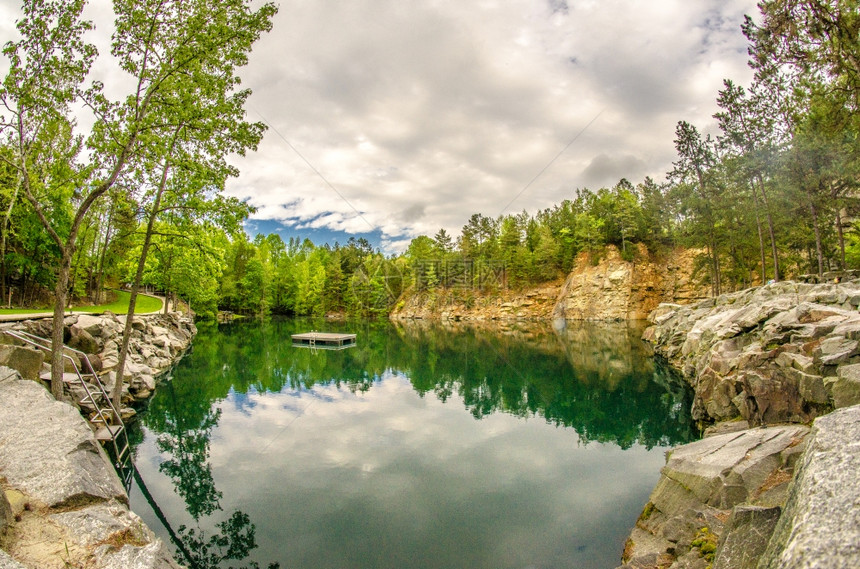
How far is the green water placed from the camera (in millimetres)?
8703

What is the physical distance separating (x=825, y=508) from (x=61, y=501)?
8467mm

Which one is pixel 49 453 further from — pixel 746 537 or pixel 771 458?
pixel 771 458

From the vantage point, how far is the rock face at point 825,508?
9.20ft

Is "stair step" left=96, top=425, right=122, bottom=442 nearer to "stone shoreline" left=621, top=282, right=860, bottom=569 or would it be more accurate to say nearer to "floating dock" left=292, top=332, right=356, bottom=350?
"stone shoreline" left=621, top=282, right=860, bottom=569

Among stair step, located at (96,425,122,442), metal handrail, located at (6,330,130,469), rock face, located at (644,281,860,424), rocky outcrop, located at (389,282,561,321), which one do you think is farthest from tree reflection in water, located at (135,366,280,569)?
rocky outcrop, located at (389,282,561,321)

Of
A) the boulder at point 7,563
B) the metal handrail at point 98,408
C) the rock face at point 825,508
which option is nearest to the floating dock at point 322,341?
the metal handrail at point 98,408

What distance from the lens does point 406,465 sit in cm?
1284

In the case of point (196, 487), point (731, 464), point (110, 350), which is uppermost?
point (731, 464)

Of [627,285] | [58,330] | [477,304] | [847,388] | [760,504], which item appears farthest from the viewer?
[477,304]

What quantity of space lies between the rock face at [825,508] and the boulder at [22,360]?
14708mm

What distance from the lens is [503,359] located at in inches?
1302

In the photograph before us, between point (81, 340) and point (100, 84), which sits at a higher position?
point (100, 84)

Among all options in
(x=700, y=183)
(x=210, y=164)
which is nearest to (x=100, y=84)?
(x=210, y=164)

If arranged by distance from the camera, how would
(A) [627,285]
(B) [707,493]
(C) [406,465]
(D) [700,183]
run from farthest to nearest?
(A) [627,285] < (D) [700,183] < (C) [406,465] < (B) [707,493]
